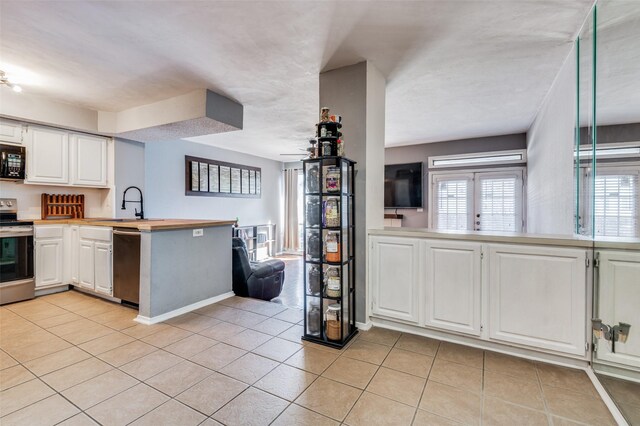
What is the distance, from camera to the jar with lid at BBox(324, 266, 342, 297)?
2477 millimetres

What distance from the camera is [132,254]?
3.22 m

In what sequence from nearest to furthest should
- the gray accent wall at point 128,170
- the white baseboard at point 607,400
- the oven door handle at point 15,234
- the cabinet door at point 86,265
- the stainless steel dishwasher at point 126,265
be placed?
the white baseboard at point 607,400 < the stainless steel dishwasher at point 126,265 < the oven door handle at point 15,234 < the cabinet door at point 86,265 < the gray accent wall at point 128,170

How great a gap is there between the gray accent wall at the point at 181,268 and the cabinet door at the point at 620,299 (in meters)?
3.58

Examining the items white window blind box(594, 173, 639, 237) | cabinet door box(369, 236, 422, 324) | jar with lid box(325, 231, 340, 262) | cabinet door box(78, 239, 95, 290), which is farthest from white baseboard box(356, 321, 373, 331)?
cabinet door box(78, 239, 95, 290)

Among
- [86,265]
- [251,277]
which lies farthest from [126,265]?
[251,277]

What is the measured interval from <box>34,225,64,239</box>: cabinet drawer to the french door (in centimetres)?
629

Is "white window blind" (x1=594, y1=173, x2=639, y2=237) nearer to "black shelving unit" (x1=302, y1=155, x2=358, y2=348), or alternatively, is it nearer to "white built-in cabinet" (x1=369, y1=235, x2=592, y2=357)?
"white built-in cabinet" (x1=369, y1=235, x2=592, y2=357)

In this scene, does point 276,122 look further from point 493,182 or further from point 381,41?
point 493,182

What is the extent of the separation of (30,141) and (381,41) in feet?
14.6

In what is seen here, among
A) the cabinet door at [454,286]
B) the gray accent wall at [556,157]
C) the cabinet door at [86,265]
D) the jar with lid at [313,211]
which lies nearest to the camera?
the cabinet door at [454,286]

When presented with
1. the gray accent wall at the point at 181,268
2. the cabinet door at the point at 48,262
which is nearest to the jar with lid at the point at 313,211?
the gray accent wall at the point at 181,268

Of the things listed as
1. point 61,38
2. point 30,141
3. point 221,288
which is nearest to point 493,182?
point 221,288

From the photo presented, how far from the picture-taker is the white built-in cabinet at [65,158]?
148 inches

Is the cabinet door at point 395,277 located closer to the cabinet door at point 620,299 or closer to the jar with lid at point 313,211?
the jar with lid at point 313,211
